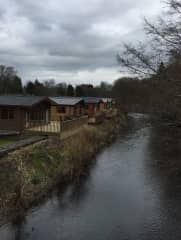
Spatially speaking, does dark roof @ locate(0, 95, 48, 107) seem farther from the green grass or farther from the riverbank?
the riverbank

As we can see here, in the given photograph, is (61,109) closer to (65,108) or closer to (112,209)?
(65,108)

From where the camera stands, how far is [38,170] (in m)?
13.8

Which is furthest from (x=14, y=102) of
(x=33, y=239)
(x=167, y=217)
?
(x=167, y=217)

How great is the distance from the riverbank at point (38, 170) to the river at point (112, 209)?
0.58 meters

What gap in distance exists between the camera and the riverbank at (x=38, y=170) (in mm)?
11148

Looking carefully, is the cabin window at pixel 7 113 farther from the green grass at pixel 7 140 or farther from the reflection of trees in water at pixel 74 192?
the reflection of trees in water at pixel 74 192

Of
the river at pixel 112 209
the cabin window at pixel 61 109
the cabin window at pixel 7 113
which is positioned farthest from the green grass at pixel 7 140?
the cabin window at pixel 61 109

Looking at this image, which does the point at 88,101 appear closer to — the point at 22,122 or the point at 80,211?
the point at 22,122

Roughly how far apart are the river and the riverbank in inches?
22.9

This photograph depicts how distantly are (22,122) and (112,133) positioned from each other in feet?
43.8

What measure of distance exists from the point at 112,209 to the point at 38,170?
4.55 m

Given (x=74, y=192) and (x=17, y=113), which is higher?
(x=17, y=113)

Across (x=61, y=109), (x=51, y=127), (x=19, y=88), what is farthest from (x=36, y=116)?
(x=19, y=88)

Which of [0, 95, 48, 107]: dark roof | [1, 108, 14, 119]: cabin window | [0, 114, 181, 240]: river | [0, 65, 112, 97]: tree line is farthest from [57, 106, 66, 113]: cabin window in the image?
[0, 65, 112, 97]: tree line
